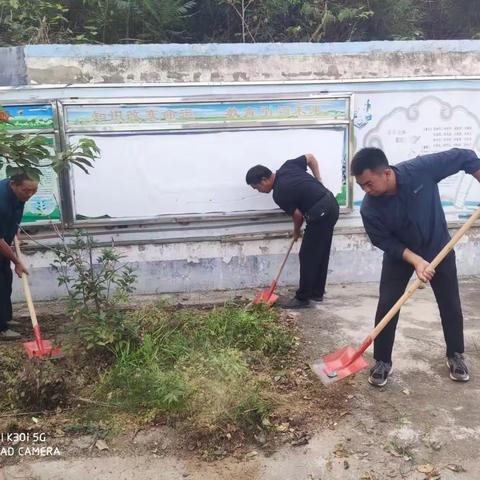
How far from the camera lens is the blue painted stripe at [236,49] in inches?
188

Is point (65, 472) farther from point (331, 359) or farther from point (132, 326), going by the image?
point (331, 359)

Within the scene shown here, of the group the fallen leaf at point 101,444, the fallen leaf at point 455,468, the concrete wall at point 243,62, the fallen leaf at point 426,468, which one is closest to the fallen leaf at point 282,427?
the fallen leaf at point 426,468

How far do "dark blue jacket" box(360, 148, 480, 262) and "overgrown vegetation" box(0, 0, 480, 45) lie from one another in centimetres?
441

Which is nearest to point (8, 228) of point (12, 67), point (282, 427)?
point (12, 67)

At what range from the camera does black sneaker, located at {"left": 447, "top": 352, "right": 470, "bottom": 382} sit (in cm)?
352

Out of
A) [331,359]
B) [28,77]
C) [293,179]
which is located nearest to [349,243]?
[293,179]

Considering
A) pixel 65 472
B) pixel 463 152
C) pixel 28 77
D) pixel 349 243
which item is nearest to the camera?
pixel 65 472

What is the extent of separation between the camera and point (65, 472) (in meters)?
2.75

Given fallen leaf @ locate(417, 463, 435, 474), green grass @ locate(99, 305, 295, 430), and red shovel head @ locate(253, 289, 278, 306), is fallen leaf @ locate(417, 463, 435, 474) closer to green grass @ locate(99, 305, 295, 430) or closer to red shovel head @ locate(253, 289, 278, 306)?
green grass @ locate(99, 305, 295, 430)

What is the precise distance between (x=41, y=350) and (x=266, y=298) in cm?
206

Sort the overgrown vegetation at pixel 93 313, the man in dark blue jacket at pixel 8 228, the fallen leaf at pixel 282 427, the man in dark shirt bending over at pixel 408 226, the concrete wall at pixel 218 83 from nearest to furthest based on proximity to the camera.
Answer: the fallen leaf at pixel 282 427, the man in dark shirt bending over at pixel 408 226, the overgrown vegetation at pixel 93 313, the man in dark blue jacket at pixel 8 228, the concrete wall at pixel 218 83

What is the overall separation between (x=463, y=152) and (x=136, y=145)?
292 centimetres

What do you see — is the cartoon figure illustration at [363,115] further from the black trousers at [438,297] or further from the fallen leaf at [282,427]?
the fallen leaf at [282,427]

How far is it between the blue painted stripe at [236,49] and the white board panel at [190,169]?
0.74 m
